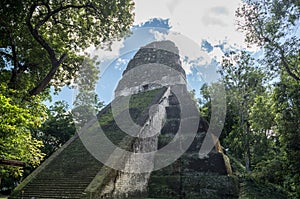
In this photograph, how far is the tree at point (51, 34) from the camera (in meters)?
7.91

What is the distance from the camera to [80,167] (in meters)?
8.30

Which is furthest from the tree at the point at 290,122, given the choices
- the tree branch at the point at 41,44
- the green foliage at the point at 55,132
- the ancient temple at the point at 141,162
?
the green foliage at the point at 55,132

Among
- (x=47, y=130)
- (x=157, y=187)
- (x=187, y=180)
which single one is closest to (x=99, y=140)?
(x=157, y=187)

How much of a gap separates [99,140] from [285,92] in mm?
7261

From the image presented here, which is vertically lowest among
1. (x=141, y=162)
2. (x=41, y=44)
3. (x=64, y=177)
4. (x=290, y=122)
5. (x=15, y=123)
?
(x=64, y=177)

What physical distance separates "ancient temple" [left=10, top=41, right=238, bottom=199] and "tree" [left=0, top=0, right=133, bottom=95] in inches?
115

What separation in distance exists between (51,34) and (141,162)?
19.0 ft

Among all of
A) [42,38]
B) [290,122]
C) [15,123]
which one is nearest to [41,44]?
[42,38]

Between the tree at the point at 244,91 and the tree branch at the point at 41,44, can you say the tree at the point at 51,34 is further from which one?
the tree at the point at 244,91

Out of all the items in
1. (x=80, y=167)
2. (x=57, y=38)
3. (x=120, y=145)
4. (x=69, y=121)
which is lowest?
(x=80, y=167)

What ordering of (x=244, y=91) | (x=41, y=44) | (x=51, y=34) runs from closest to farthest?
(x=41, y=44) < (x=51, y=34) < (x=244, y=91)

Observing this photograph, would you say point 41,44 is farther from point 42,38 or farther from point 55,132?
point 55,132

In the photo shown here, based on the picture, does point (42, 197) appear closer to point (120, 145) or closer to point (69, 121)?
point (120, 145)

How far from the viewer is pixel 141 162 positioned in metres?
9.10
